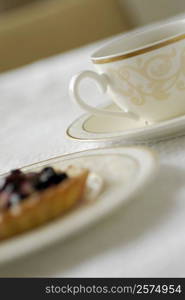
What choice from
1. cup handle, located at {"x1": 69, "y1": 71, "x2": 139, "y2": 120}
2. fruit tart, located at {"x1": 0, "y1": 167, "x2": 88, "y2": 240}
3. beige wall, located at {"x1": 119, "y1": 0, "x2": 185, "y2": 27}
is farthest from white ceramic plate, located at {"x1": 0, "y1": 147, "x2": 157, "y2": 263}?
beige wall, located at {"x1": 119, "y1": 0, "x2": 185, "y2": 27}

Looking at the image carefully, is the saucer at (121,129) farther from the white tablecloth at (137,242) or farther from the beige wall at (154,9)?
the beige wall at (154,9)

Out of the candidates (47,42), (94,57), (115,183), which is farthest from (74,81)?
(47,42)

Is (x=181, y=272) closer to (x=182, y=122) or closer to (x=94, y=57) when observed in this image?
(x=182, y=122)

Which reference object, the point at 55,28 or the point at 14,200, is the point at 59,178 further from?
the point at 55,28

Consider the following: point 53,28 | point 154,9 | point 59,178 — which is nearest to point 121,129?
point 59,178

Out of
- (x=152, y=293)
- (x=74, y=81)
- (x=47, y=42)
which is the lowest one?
(x=152, y=293)
